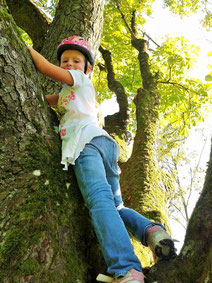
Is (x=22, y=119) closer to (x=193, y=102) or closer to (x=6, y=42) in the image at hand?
(x=6, y=42)

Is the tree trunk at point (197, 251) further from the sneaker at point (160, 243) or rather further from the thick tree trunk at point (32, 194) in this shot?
the thick tree trunk at point (32, 194)

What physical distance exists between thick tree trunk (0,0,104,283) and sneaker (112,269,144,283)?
0.75 feet

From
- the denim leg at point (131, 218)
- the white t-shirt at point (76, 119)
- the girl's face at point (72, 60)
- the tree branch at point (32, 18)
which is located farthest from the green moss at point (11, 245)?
the tree branch at point (32, 18)

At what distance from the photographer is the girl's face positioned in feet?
7.59

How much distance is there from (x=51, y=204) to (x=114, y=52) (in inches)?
261

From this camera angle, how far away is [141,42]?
18.5 ft

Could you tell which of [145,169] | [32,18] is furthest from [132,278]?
[32,18]

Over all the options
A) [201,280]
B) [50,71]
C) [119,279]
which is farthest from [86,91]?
[201,280]

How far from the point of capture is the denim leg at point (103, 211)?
4.70 feet

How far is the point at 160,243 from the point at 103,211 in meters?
0.40

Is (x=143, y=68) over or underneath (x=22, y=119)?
over

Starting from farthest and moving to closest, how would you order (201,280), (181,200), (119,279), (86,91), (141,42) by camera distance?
(181,200), (141,42), (86,91), (119,279), (201,280)

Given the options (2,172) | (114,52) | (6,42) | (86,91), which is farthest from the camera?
(114,52)

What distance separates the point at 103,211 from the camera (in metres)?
1.58
